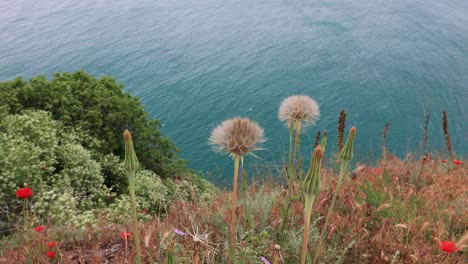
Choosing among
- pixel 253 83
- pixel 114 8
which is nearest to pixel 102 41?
pixel 114 8

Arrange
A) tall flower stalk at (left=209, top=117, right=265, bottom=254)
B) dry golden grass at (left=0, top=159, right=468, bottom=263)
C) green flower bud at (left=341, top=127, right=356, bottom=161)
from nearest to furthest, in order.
Result: 1. green flower bud at (left=341, top=127, right=356, bottom=161)
2. tall flower stalk at (left=209, top=117, right=265, bottom=254)
3. dry golden grass at (left=0, top=159, right=468, bottom=263)

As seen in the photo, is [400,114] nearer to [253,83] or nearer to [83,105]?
[253,83]

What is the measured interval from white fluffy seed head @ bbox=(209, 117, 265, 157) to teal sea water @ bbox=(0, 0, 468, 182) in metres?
16.4

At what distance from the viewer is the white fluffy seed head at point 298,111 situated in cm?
325

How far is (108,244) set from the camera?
3.41 meters

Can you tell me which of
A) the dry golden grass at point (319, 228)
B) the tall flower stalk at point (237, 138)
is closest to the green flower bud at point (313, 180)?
the tall flower stalk at point (237, 138)

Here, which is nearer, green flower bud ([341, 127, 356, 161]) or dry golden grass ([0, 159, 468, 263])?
green flower bud ([341, 127, 356, 161])

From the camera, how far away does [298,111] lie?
3.25 metres

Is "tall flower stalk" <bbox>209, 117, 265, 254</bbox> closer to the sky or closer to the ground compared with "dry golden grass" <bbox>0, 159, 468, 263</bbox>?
closer to the sky

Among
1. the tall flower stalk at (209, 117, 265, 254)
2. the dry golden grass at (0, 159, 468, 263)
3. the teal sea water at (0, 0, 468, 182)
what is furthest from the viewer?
the teal sea water at (0, 0, 468, 182)

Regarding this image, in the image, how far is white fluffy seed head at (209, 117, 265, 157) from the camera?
2.17 meters

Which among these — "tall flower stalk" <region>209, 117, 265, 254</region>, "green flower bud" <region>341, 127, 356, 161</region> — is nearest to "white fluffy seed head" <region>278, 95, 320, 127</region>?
"tall flower stalk" <region>209, 117, 265, 254</region>

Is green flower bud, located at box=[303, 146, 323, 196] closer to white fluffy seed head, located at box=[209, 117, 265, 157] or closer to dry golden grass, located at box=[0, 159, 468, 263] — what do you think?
white fluffy seed head, located at box=[209, 117, 265, 157]

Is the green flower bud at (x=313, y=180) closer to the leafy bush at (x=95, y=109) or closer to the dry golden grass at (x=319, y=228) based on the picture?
the dry golden grass at (x=319, y=228)
